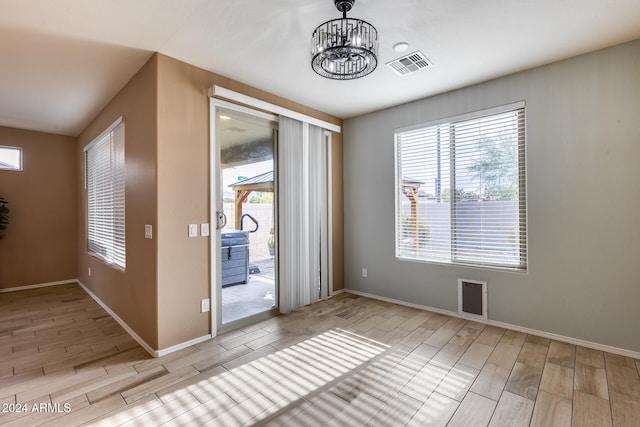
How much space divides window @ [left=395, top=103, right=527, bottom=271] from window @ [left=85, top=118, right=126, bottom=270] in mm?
3413

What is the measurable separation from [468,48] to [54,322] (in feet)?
17.1

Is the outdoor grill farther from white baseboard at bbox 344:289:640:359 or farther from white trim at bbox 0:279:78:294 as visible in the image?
white trim at bbox 0:279:78:294

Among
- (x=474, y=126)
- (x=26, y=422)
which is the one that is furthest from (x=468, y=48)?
(x=26, y=422)

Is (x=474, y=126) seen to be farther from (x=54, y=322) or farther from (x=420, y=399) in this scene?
(x=54, y=322)

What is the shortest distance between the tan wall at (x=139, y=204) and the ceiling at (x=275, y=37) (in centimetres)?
23

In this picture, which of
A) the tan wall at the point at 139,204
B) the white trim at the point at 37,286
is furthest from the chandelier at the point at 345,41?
the white trim at the point at 37,286

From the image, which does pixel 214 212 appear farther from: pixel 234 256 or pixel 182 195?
pixel 234 256

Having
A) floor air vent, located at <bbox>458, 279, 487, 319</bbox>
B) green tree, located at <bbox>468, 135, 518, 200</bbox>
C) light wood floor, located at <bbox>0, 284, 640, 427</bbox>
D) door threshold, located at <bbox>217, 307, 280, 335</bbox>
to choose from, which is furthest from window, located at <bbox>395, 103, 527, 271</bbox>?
door threshold, located at <bbox>217, 307, 280, 335</bbox>

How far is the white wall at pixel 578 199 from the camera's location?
2.53m

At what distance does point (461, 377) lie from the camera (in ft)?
7.41

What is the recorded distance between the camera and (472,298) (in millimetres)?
3354

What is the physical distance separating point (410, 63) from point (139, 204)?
293 centimetres

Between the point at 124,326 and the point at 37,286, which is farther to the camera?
the point at 37,286

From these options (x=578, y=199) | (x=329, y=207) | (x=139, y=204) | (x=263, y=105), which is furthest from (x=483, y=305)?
(x=139, y=204)
